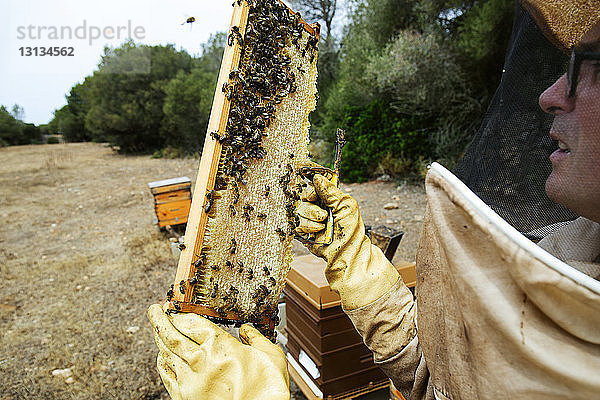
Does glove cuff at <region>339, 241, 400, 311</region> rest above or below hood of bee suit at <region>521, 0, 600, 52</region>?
below

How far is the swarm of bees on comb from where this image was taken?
1377mm

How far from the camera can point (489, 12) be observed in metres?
6.90

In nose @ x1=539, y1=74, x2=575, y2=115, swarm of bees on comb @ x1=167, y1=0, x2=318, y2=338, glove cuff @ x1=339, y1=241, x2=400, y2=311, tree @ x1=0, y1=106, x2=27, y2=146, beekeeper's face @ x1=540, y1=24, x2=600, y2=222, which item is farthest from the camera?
tree @ x1=0, y1=106, x2=27, y2=146

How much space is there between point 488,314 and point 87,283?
18.6 ft

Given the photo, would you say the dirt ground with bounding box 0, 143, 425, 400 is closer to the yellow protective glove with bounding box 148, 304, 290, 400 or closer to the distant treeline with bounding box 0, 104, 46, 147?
the yellow protective glove with bounding box 148, 304, 290, 400

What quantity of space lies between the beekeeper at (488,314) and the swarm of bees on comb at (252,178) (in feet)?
0.50

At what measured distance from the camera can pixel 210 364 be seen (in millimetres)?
1125

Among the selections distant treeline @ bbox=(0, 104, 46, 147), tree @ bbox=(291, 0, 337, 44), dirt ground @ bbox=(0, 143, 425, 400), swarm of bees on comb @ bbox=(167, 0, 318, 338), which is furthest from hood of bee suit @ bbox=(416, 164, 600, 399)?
distant treeline @ bbox=(0, 104, 46, 147)

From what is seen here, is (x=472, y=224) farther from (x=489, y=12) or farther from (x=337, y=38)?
(x=337, y=38)

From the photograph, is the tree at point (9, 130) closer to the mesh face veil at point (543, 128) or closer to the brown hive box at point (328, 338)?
the brown hive box at point (328, 338)

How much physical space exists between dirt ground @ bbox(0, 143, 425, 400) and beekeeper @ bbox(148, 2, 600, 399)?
2411 millimetres

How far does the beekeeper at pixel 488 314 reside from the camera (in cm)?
75

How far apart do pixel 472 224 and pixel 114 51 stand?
2501 centimetres

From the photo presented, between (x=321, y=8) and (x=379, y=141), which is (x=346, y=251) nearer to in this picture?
(x=379, y=141)
